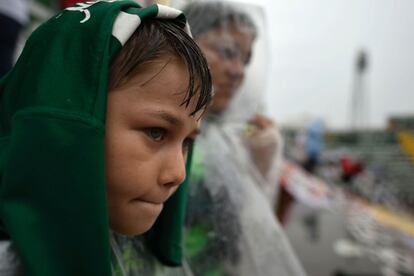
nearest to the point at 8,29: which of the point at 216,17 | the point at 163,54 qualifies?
the point at 216,17

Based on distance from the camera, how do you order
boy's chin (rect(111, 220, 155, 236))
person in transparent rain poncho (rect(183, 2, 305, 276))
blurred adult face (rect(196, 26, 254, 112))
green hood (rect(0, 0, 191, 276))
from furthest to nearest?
1. blurred adult face (rect(196, 26, 254, 112))
2. person in transparent rain poncho (rect(183, 2, 305, 276))
3. boy's chin (rect(111, 220, 155, 236))
4. green hood (rect(0, 0, 191, 276))

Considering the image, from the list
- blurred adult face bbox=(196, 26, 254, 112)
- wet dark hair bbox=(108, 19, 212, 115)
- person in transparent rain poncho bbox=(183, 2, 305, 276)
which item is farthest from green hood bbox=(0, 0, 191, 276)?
blurred adult face bbox=(196, 26, 254, 112)

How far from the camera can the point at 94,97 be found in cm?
47

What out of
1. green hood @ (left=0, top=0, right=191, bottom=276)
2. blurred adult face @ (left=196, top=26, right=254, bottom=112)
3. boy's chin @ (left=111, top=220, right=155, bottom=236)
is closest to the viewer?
green hood @ (left=0, top=0, right=191, bottom=276)

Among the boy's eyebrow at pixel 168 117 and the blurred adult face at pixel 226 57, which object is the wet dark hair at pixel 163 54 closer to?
the boy's eyebrow at pixel 168 117

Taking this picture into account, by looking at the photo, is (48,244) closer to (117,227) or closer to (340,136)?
(117,227)

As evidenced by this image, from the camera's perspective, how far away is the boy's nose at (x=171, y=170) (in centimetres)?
55

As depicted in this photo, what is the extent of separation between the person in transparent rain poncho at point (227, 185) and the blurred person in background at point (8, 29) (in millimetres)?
498

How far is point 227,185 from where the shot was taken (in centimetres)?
106

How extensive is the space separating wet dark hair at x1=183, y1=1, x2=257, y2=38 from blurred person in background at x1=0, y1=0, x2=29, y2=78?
0.50 metres

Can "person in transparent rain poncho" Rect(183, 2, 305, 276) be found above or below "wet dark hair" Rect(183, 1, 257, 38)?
below

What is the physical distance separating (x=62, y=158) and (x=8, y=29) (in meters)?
0.75

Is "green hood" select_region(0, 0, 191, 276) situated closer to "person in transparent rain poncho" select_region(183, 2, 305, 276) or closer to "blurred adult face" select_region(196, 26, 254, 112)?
"person in transparent rain poncho" select_region(183, 2, 305, 276)

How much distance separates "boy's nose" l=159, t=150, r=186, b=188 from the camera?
1.79 feet
